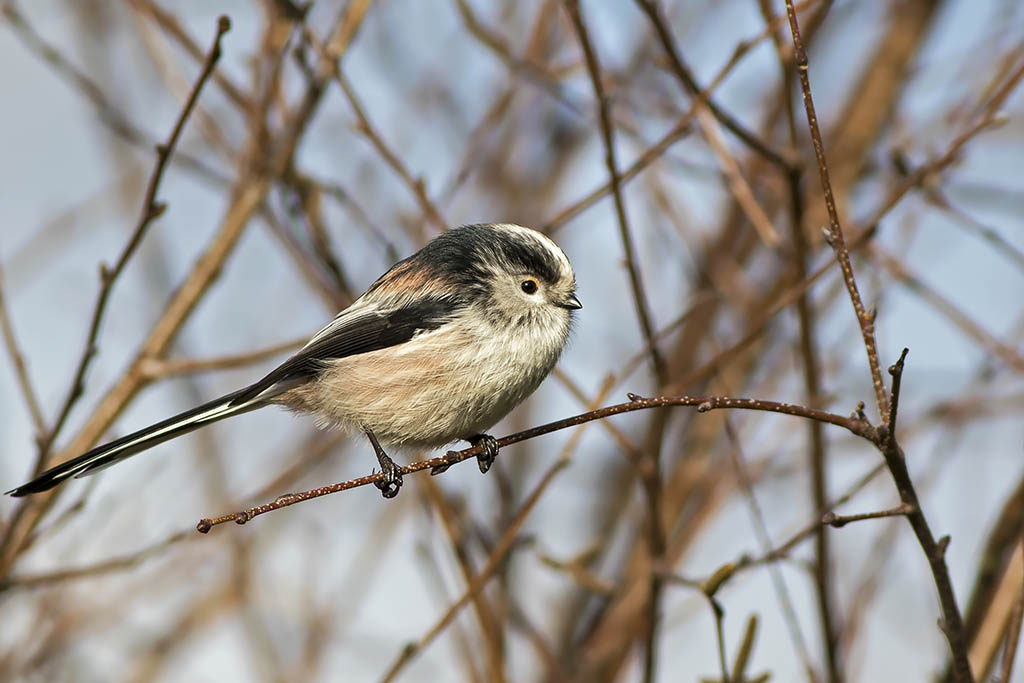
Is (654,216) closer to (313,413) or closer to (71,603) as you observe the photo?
(313,413)

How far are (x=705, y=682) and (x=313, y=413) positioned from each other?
131 cm

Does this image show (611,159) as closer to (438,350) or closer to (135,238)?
(438,350)

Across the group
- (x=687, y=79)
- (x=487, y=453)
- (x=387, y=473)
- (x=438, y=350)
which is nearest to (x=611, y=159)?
(x=687, y=79)

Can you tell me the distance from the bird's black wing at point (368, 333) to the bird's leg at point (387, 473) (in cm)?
23

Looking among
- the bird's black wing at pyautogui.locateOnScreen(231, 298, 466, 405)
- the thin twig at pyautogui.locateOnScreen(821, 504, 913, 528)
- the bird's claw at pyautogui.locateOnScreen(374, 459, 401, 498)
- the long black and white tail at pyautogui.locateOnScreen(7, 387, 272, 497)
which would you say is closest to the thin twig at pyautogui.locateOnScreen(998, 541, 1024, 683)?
the thin twig at pyautogui.locateOnScreen(821, 504, 913, 528)

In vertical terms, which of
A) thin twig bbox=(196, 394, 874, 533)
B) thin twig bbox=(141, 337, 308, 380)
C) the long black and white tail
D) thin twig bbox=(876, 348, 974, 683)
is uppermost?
thin twig bbox=(141, 337, 308, 380)

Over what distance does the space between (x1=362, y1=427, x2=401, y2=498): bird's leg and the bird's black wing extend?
23cm

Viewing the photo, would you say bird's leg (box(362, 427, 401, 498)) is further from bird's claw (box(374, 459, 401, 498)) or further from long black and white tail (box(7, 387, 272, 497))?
long black and white tail (box(7, 387, 272, 497))

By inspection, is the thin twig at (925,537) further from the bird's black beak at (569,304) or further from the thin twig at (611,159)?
the bird's black beak at (569,304)

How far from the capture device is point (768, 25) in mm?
2693

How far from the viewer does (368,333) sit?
2.68 metres

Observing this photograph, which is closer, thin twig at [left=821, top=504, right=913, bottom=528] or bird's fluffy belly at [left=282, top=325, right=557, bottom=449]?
thin twig at [left=821, top=504, right=913, bottom=528]

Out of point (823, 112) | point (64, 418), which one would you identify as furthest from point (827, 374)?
point (64, 418)

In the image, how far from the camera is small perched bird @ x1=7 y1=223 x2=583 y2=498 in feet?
8.29
